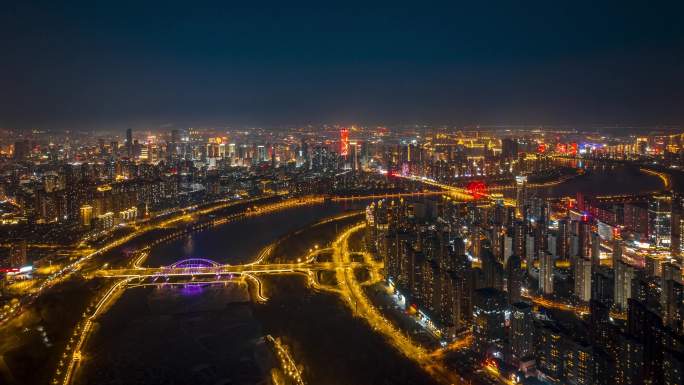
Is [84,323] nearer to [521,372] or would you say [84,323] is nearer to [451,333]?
[451,333]

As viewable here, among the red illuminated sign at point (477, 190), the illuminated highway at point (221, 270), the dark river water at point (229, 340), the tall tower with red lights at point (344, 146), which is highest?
the tall tower with red lights at point (344, 146)

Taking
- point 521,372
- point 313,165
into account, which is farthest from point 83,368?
point 313,165

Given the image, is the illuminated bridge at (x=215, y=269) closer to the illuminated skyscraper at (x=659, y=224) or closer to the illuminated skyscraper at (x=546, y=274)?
the illuminated skyscraper at (x=546, y=274)

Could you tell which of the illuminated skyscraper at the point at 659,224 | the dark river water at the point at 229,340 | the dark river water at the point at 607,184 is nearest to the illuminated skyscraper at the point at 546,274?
the dark river water at the point at 229,340

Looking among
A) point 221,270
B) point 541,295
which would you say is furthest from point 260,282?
point 541,295

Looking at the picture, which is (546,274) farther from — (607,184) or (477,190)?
(607,184)

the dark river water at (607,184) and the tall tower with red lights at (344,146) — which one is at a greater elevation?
the tall tower with red lights at (344,146)
